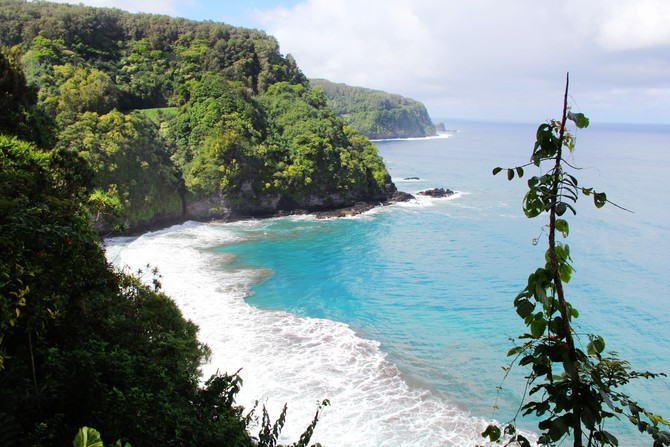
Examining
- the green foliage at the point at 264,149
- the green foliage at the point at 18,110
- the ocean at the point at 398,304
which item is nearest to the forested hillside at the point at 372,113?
the green foliage at the point at 264,149

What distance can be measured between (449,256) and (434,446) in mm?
19390

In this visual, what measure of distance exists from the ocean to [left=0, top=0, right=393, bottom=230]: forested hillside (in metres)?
3.29

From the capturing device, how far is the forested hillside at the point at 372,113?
13388cm

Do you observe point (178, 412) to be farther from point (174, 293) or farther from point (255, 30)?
point (255, 30)

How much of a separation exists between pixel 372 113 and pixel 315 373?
126358 millimetres

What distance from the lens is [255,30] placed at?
62.1 m

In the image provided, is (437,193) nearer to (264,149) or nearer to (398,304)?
(264,149)

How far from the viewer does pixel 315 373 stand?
50.5 feet

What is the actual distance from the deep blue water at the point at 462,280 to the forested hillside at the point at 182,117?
526 cm

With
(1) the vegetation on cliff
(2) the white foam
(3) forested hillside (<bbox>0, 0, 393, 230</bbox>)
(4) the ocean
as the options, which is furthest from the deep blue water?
(1) the vegetation on cliff

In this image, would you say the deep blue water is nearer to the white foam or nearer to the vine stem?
the white foam

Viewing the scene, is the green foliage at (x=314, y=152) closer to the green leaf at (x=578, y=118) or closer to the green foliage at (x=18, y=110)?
the green foliage at (x=18, y=110)

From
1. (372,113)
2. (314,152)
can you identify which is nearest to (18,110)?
(314,152)

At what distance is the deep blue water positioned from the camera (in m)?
17.3
